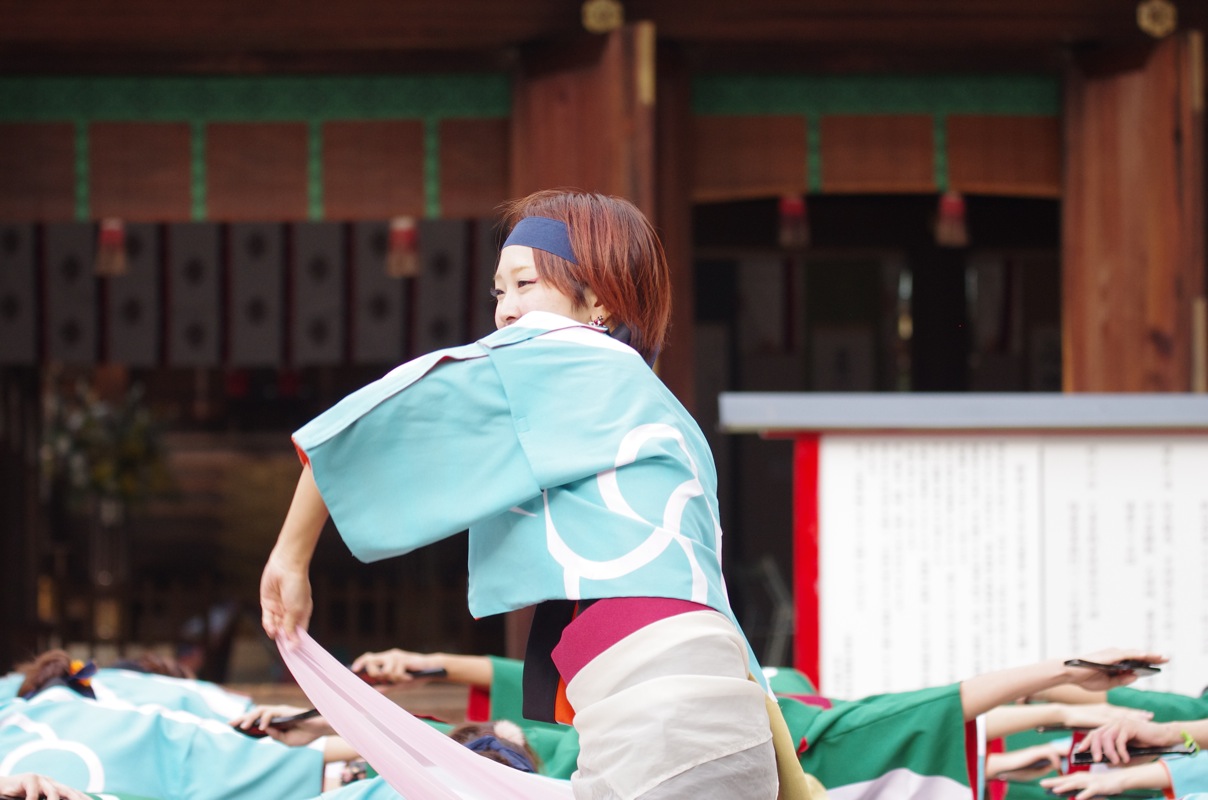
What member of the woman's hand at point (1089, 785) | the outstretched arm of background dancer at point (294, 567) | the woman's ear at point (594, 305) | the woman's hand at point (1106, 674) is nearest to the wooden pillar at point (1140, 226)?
the woman's hand at point (1106, 674)

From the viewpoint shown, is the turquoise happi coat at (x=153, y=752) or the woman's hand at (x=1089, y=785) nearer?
the woman's hand at (x=1089, y=785)

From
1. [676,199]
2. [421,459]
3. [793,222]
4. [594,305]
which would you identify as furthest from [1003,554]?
[793,222]

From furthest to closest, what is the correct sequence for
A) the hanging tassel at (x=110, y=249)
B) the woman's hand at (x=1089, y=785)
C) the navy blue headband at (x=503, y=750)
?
the hanging tassel at (x=110, y=249) → the woman's hand at (x=1089, y=785) → the navy blue headband at (x=503, y=750)

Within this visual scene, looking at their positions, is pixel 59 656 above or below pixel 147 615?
above

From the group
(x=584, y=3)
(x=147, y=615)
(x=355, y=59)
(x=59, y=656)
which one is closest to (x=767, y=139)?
(x=584, y=3)

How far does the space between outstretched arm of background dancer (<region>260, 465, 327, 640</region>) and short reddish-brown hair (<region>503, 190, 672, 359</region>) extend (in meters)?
0.57

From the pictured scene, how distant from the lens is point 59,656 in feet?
12.0

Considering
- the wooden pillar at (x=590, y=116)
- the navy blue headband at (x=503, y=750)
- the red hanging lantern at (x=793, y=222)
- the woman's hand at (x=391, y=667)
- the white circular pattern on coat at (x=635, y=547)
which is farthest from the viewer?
the red hanging lantern at (x=793, y=222)

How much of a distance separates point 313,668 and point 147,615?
700 cm

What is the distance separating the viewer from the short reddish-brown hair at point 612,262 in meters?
2.20

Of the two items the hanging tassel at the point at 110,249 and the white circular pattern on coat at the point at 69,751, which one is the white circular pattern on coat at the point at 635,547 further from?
the hanging tassel at the point at 110,249

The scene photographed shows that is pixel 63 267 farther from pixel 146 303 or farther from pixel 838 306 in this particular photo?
pixel 838 306

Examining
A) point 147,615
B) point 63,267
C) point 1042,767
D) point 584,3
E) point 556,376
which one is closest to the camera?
point 556,376

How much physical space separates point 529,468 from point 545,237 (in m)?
0.46
